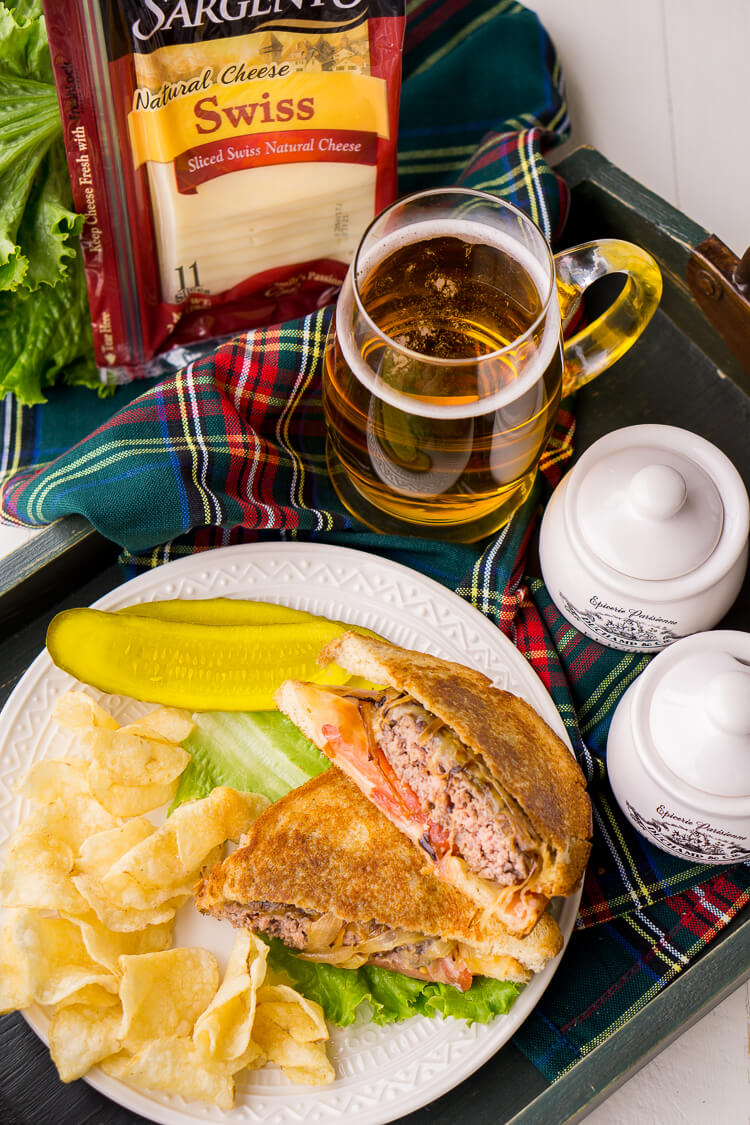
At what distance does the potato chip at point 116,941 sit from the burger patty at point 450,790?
438 millimetres

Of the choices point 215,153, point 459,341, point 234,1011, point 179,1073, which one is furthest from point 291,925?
point 215,153

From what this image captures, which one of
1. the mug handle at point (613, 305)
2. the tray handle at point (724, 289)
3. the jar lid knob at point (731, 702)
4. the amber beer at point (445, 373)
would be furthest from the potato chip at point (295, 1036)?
the tray handle at point (724, 289)

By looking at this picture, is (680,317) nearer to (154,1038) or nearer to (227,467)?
(227,467)

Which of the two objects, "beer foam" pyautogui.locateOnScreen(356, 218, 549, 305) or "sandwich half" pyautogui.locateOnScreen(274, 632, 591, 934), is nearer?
"sandwich half" pyautogui.locateOnScreen(274, 632, 591, 934)

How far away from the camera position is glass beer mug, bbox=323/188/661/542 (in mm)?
1561

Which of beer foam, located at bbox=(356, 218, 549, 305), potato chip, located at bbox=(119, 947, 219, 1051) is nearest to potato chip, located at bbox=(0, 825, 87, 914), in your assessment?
potato chip, located at bbox=(119, 947, 219, 1051)

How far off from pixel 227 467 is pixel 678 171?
1.27 m

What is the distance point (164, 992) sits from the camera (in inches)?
59.5

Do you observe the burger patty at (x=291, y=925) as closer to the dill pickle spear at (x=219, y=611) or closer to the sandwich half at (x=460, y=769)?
the sandwich half at (x=460, y=769)

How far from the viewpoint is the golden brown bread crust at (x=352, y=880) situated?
1520 millimetres

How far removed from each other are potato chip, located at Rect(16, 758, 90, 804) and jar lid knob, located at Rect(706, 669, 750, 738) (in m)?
0.94

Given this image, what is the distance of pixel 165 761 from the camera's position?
1.64 m

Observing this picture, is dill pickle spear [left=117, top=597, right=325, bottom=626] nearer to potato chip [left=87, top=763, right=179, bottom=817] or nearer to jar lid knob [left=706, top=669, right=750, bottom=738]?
potato chip [left=87, top=763, right=179, bottom=817]

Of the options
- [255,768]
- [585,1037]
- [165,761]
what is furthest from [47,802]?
[585,1037]
